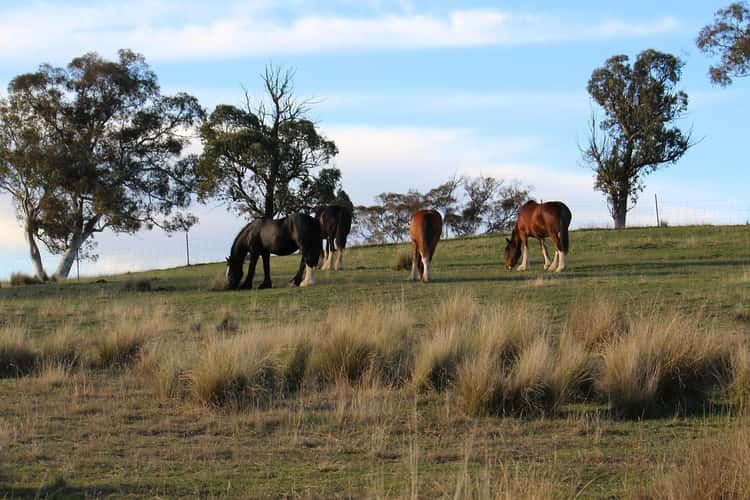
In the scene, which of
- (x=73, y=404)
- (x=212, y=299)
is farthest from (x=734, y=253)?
(x=73, y=404)

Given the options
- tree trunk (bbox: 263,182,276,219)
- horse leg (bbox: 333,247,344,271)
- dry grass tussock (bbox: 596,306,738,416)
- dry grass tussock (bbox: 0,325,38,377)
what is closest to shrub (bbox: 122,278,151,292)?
horse leg (bbox: 333,247,344,271)

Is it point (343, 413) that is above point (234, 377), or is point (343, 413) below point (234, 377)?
below

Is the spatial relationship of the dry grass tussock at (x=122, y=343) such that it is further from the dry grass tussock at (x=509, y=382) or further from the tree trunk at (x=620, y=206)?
the tree trunk at (x=620, y=206)

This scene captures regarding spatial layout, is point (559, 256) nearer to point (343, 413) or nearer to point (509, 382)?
point (509, 382)

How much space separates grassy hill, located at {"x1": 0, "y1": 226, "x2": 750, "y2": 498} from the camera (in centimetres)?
688

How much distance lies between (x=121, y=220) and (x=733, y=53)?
34.0 m

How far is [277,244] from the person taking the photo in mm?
22906

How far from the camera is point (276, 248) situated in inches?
905

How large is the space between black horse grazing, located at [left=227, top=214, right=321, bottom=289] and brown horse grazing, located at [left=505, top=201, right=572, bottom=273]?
257 inches

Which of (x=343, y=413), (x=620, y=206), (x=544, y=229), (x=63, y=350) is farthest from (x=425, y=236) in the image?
(x=620, y=206)

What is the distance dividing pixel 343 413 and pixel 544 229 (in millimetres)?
16660

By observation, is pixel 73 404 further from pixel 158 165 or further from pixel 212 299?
pixel 158 165

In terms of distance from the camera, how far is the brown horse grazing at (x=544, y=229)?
24031mm

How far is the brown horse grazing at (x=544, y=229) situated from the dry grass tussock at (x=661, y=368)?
12.3 m
